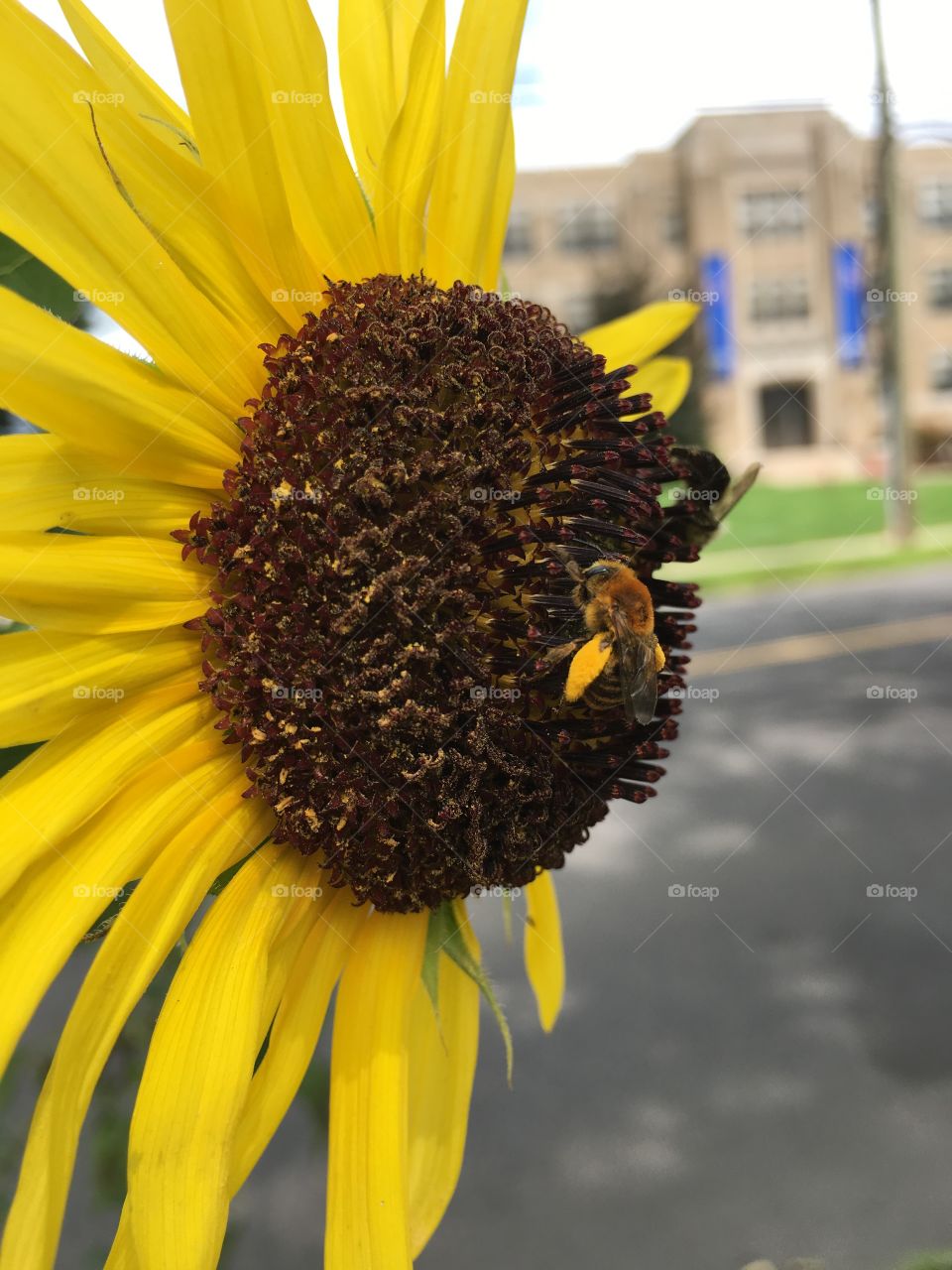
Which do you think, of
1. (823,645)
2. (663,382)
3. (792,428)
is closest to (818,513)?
(792,428)

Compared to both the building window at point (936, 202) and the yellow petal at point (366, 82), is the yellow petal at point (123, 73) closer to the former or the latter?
the yellow petal at point (366, 82)

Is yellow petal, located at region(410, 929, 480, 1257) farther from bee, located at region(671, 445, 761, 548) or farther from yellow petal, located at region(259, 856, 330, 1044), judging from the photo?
bee, located at region(671, 445, 761, 548)

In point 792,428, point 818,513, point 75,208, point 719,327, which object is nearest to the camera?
point 75,208

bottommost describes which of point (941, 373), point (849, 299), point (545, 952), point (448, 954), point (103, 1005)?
point (941, 373)

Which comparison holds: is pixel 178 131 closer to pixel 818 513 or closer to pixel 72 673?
pixel 72 673

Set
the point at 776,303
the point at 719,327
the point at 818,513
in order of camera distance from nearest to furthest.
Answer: the point at 818,513
the point at 719,327
the point at 776,303

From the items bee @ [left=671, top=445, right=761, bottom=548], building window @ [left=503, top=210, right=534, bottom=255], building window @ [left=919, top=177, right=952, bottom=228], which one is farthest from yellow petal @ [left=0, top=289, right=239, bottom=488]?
building window @ [left=919, top=177, right=952, bottom=228]

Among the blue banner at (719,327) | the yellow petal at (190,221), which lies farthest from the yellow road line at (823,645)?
the blue banner at (719,327)

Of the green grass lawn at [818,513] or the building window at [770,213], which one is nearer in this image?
the green grass lawn at [818,513]
